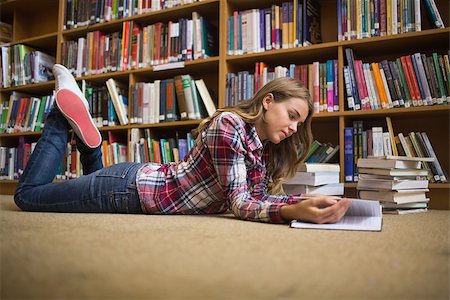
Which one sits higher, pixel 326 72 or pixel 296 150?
pixel 326 72

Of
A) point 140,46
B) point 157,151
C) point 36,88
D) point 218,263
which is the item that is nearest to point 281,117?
point 218,263

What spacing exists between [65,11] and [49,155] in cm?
179

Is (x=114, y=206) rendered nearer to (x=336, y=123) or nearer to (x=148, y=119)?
(x=148, y=119)

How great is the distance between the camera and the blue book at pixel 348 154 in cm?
197

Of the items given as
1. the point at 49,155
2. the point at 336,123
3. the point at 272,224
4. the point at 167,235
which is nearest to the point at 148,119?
the point at 49,155

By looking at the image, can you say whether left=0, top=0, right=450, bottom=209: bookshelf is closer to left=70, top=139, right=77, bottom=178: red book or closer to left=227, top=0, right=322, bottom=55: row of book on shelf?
left=227, top=0, right=322, bottom=55: row of book on shelf

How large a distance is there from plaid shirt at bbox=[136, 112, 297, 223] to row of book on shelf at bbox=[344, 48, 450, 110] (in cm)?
73

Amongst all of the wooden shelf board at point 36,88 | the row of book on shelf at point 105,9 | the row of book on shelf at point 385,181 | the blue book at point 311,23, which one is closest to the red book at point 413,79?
the row of book on shelf at point 385,181

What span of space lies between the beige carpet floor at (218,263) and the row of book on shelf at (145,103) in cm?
141

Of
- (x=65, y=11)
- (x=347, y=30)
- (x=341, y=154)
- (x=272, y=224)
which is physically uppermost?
(x=65, y=11)

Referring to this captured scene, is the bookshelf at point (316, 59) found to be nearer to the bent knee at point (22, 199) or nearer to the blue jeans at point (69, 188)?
the blue jeans at point (69, 188)

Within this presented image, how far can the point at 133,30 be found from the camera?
2.63 m

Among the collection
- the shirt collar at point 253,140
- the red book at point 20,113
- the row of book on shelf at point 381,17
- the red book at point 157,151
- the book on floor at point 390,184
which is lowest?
the book on floor at point 390,184

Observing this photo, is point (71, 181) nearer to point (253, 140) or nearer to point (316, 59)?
point (253, 140)
